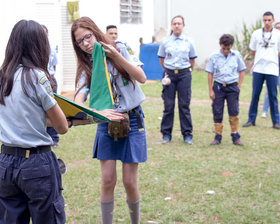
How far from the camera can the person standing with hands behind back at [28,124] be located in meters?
2.81

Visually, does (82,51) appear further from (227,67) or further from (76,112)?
(227,67)

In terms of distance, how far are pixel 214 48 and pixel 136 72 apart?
15.7 metres

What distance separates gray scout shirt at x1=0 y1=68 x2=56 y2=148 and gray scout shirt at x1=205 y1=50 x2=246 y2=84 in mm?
5044

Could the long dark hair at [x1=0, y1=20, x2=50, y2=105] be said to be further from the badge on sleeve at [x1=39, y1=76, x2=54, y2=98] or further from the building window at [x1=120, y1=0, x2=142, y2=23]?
the building window at [x1=120, y1=0, x2=142, y2=23]

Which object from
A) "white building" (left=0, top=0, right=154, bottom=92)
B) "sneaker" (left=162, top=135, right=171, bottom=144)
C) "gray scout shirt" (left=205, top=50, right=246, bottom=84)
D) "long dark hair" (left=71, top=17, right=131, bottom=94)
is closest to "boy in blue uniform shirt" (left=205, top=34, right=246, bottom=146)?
"gray scout shirt" (left=205, top=50, right=246, bottom=84)

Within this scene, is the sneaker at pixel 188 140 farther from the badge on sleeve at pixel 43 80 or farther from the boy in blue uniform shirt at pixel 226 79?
the badge on sleeve at pixel 43 80

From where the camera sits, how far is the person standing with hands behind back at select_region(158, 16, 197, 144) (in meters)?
7.71

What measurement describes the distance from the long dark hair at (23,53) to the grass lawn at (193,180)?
218 centimetres

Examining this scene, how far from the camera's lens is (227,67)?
7.50 metres

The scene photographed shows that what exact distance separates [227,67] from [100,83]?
434 centimetres

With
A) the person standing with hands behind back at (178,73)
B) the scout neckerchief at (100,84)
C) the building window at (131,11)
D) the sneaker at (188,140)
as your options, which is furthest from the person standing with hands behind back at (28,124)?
the building window at (131,11)

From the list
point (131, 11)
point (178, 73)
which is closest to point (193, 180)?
point (178, 73)

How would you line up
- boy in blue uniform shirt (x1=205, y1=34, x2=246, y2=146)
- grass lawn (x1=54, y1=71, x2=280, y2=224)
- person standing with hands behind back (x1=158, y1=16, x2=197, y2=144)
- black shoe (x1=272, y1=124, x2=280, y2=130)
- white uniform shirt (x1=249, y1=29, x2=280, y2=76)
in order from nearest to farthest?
grass lawn (x1=54, y1=71, x2=280, y2=224)
boy in blue uniform shirt (x1=205, y1=34, x2=246, y2=146)
person standing with hands behind back (x1=158, y1=16, x2=197, y2=144)
white uniform shirt (x1=249, y1=29, x2=280, y2=76)
black shoe (x1=272, y1=124, x2=280, y2=130)

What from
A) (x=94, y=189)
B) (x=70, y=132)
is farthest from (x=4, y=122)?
(x=70, y=132)
